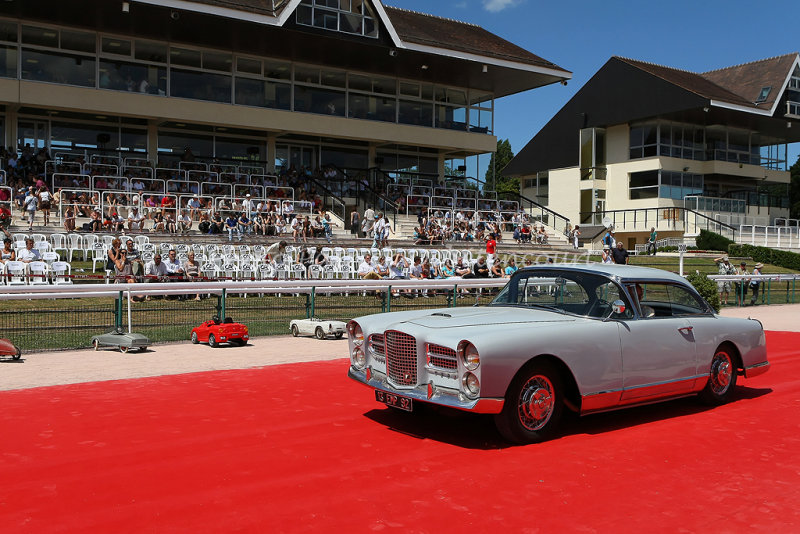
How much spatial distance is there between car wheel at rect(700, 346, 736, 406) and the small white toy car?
7477 mm

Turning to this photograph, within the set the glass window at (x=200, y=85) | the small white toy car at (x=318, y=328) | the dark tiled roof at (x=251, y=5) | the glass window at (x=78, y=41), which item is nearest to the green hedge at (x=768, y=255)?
the dark tiled roof at (x=251, y=5)

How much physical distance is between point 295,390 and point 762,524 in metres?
5.54

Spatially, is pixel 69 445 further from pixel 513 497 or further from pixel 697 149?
pixel 697 149

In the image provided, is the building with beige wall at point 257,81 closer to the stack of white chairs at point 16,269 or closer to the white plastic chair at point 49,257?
the white plastic chair at point 49,257

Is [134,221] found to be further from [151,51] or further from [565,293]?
[565,293]

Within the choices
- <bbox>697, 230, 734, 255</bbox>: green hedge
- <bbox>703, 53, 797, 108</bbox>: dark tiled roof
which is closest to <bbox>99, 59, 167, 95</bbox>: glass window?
<bbox>697, 230, 734, 255</bbox>: green hedge

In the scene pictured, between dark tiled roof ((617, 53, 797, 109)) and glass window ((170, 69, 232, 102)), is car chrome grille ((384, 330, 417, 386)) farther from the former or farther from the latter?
dark tiled roof ((617, 53, 797, 109))

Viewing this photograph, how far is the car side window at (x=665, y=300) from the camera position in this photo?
7688mm

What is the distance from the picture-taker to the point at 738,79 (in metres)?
54.2

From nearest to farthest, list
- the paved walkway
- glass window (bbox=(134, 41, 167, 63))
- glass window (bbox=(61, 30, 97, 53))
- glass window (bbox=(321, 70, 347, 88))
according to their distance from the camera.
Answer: the paved walkway
glass window (bbox=(61, 30, 97, 53))
glass window (bbox=(134, 41, 167, 63))
glass window (bbox=(321, 70, 347, 88))

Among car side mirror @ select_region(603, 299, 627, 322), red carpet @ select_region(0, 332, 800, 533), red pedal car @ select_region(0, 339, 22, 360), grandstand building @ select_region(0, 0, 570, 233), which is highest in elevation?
grandstand building @ select_region(0, 0, 570, 233)

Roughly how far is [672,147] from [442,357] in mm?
46967

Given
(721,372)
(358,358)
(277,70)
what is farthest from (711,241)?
(358,358)

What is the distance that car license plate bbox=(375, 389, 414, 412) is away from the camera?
6.62 m
